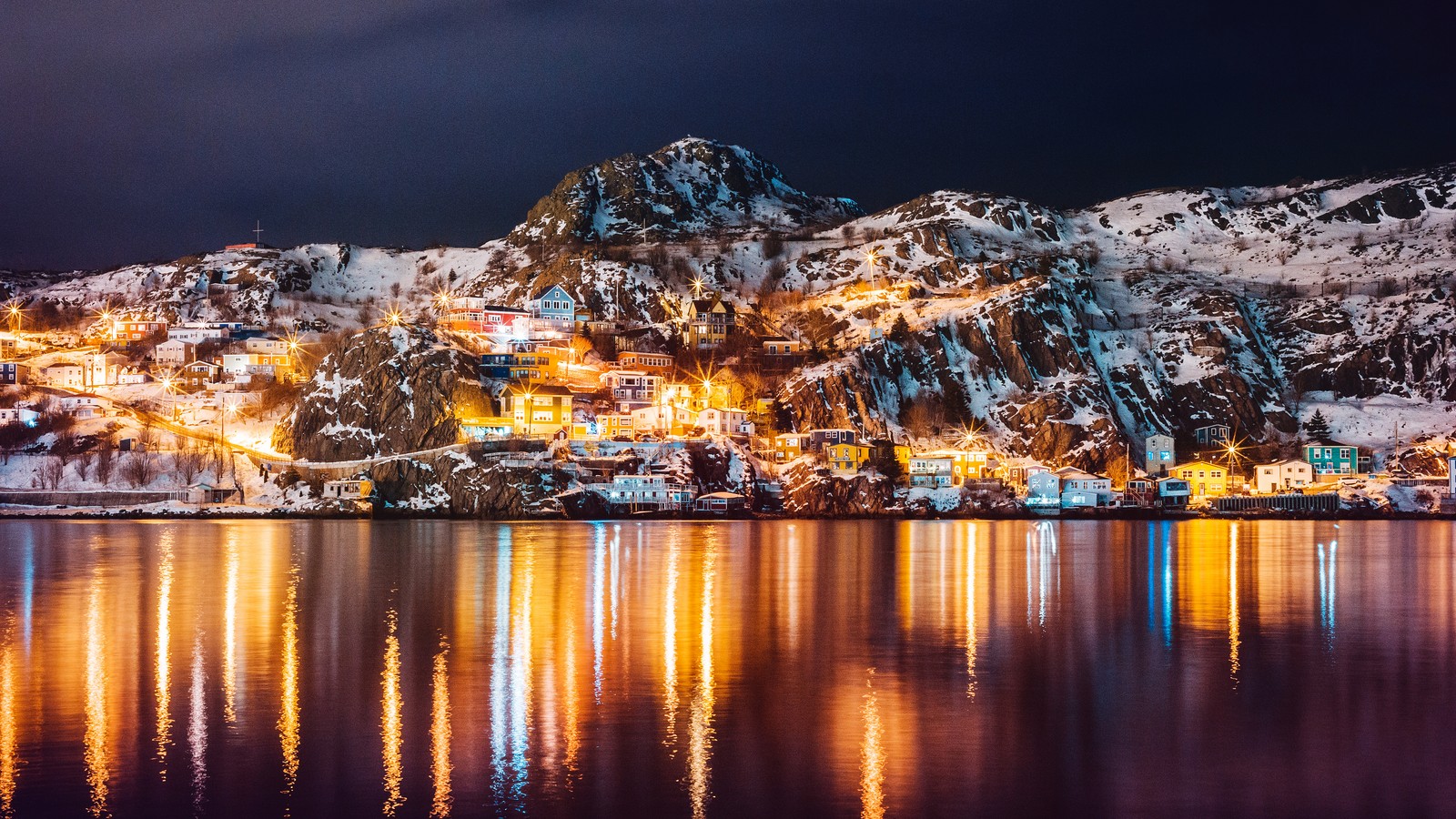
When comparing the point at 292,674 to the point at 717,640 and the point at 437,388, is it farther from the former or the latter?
the point at 437,388

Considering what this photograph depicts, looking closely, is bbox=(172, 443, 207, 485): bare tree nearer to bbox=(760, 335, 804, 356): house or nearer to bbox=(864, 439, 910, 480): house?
bbox=(760, 335, 804, 356): house

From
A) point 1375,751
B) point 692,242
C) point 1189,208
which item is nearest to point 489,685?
point 1375,751

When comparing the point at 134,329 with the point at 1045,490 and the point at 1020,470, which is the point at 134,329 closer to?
the point at 1020,470

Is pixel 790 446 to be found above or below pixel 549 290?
below

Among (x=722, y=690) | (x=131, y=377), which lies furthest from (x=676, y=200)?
(x=722, y=690)

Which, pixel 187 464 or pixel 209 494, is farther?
pixel 187 464

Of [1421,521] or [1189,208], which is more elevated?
[1189,208]

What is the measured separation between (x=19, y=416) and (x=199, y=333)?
84.6 ft

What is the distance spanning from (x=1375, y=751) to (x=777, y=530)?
57.3 metres

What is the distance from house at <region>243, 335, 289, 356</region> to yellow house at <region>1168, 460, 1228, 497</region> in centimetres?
7956

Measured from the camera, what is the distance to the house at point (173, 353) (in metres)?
119

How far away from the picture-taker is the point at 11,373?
112m

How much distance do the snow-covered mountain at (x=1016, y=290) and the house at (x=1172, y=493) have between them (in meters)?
4.65

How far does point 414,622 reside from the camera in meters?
33.7
